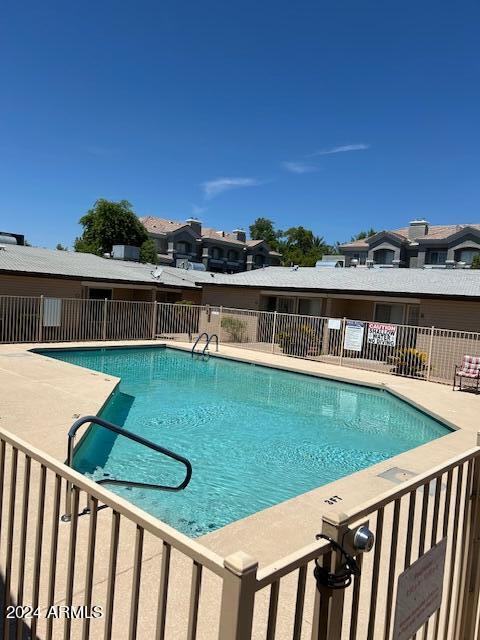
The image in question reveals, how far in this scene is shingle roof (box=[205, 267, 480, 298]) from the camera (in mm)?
17750

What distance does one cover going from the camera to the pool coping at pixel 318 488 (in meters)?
4.58

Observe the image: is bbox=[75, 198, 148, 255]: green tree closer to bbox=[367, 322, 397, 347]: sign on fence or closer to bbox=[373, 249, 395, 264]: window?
bbox=[373, 249, 395, 264]: window

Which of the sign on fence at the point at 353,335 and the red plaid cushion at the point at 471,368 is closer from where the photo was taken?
the red plaid cushion at the point at 471,368

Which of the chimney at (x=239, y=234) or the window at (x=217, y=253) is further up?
the chimney at (x=239, y=234)

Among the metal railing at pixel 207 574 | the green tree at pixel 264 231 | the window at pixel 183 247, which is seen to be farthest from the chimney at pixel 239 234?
the metal railing at pixel 207 574

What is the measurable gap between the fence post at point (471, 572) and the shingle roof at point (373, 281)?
591 inches

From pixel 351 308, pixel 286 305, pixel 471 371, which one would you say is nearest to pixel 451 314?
pixel 471 371

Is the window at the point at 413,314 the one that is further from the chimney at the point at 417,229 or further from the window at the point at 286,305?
the chimney at the point at 417,229

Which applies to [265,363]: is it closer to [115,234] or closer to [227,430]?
[227,430]

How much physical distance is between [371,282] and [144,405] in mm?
12747

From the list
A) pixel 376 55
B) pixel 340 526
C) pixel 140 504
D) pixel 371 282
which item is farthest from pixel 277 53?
pixel 340 526

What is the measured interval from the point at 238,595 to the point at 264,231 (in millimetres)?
87106

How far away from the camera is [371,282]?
2050 centimetres

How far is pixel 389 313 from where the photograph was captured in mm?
20547
